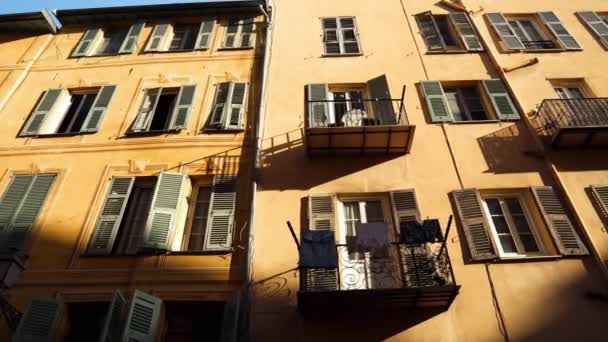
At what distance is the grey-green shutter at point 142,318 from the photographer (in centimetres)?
675

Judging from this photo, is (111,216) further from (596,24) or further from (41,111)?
(596,24)

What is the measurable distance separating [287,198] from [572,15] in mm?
10805

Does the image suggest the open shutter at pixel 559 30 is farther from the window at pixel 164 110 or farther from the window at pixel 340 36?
the window at pixel 164 110

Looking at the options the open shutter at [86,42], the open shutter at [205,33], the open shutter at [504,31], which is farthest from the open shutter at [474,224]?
the open shutter at [86,42]

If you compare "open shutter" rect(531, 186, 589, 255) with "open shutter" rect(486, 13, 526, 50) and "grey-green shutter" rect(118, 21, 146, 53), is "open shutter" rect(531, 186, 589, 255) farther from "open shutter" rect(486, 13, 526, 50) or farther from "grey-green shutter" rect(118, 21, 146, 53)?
"grey-green shutter" rect(118, 21, 146, 53)

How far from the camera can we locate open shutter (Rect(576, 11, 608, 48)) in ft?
41.9

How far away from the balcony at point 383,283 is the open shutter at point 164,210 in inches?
111

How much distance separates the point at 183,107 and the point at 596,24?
11.9 meters

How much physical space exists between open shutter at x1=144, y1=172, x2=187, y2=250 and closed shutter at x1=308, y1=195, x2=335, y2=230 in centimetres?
261

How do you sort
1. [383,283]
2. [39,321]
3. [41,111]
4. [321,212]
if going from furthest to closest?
[41,111]
[321,212]
[383,283]
[39,321]

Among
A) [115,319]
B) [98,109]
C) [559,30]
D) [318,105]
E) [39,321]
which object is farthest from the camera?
[559,30]

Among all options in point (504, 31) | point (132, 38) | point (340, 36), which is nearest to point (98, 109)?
point (132, 38)

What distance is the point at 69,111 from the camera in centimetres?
1210

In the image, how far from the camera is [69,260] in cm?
846
